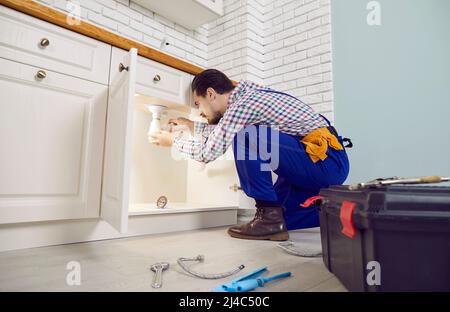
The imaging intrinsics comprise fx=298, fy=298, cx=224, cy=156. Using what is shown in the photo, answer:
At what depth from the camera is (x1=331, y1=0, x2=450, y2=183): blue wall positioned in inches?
55.6

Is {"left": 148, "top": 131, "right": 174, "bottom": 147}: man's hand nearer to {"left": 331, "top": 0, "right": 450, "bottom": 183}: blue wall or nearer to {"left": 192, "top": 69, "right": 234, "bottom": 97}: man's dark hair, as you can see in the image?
{"left": 192, "top": 69, "right": 234, "bottom": 97}: man's dark hair

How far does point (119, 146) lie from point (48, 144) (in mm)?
284

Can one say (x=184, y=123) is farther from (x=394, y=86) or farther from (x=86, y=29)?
(x=394, y=86)

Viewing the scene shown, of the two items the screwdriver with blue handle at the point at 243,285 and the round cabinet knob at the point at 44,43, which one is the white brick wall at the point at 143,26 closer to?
the round cabinet knob at the point at 44,43

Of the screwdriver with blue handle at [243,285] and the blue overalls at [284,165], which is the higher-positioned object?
the blue overalls at [284,165]

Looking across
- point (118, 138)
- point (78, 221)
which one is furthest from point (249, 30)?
point (78, 221)

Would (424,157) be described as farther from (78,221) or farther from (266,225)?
(78,221)

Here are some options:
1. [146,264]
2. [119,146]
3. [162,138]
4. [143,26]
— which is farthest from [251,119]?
A: [143,26]

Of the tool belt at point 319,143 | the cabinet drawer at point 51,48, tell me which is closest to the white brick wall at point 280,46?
the tool belt at point 319,143

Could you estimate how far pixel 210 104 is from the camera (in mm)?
1400

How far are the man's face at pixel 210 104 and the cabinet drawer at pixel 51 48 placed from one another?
0.43 metres

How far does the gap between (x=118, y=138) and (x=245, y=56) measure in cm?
142

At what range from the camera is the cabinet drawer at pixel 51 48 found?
3.15 feet

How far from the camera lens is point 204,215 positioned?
1.59 meters
